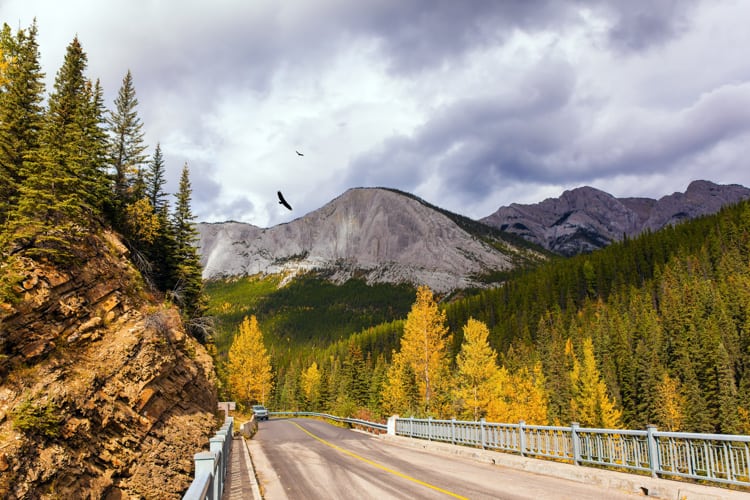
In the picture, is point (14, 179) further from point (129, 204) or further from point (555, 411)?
point (555, 411)

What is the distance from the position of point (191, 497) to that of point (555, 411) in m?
88.6

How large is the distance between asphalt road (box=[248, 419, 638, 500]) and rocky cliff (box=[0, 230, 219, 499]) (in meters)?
4.78

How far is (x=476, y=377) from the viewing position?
41.4 m

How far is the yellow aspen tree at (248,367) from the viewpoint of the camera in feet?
212

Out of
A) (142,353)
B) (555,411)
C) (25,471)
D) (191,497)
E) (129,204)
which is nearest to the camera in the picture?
(191,497)

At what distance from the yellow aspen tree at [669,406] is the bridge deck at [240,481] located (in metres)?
71.7

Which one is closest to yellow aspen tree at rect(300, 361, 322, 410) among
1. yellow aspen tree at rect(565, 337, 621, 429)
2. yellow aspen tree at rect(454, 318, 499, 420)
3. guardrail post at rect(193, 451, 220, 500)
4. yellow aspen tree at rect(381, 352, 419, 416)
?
yellow aspen tree at rect(381, 352, 419, 416)

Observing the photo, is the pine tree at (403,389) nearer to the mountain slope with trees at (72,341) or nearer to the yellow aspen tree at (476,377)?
the yellow aspen tree at (476,377)

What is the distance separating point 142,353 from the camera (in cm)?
2047

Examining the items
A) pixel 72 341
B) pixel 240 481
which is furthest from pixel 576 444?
pixel 72 341

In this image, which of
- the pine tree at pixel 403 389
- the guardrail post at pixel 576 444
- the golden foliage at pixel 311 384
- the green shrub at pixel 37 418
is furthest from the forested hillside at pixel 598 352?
the green shrub at pixel 37 418

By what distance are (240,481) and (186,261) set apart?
3137 centimetres

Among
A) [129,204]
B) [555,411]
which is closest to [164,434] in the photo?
[129,204]

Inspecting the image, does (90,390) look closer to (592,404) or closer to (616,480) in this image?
(616,480)
